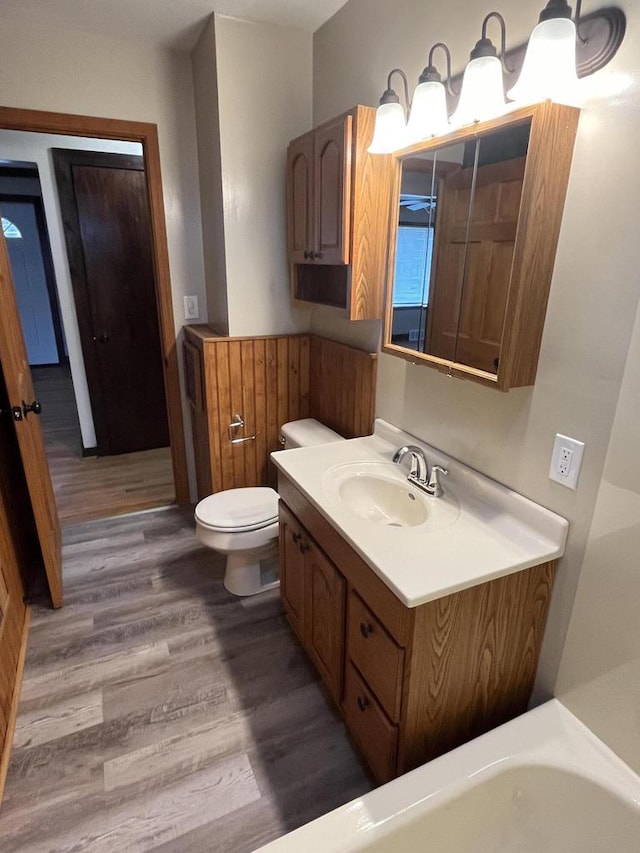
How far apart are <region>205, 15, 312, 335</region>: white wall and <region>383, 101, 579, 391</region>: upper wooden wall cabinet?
86 cm

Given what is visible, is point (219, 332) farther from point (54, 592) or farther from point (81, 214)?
point (81, 214)

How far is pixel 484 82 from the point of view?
3.77 ft

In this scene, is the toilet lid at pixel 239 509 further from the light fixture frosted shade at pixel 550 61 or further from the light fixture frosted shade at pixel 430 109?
the light fixture frosted shade at pixel 550 61

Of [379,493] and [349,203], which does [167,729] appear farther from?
[349,203]

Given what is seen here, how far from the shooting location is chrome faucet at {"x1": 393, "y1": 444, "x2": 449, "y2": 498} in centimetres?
155

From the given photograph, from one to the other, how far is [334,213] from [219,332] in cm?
95

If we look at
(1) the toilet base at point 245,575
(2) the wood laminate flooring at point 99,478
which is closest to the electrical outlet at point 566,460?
(1) the toilet base at point 245,575

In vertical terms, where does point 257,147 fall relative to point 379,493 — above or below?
above

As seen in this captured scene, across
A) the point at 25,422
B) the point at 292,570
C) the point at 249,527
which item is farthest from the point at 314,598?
the point at 25,422

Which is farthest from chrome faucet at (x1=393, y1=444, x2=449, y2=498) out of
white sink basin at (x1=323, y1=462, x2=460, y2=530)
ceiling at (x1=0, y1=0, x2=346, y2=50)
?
ceiling at (x1=0, y1=0, x2=346, y2=50)

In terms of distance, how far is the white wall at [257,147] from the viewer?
207 cm

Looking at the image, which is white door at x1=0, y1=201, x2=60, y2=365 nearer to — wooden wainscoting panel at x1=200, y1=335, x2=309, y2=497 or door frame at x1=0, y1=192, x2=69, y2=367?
door frame at x1=0, y1=192, x2=69, y2=367

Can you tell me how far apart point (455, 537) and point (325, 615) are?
0.57 meters

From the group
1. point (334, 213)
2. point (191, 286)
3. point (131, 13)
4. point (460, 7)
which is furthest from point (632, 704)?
point (131, 13)
